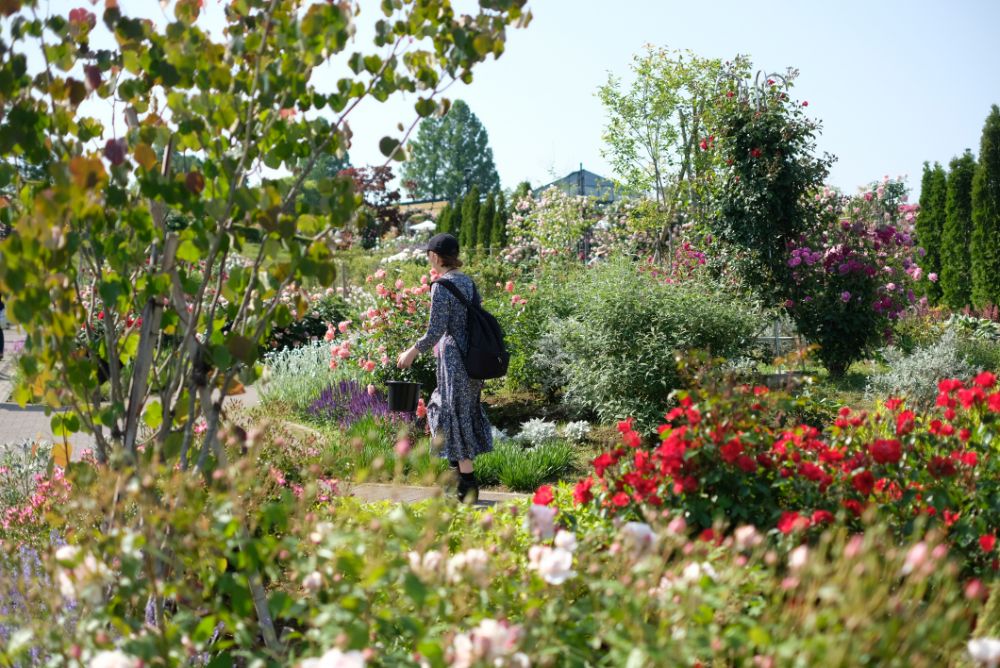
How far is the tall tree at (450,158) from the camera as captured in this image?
60.2 meters

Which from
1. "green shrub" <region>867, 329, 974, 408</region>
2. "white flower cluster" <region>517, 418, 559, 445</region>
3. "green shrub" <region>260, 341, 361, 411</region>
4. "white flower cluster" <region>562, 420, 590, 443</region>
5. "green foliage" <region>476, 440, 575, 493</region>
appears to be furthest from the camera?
"green shrub" <region>260, 341, 361, 411</region>

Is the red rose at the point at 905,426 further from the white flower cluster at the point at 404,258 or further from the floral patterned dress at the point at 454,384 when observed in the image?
the white flower cluster at the point at 404,258

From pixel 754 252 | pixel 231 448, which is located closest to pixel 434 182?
pixel 754 252

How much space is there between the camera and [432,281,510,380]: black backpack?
192 inches

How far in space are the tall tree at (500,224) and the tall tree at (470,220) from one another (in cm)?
149

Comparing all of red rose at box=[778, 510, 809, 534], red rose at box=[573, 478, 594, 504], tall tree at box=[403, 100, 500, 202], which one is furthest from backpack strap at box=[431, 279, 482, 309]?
tall tree at box=[403, 100, 500, 202]

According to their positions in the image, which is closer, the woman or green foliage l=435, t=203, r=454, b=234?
the woman

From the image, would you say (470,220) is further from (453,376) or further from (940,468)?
(940,468)

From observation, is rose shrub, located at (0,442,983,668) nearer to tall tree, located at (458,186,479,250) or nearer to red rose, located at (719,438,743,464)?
red rose, located at (719,438,743,464)

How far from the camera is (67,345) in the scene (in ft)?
6.70

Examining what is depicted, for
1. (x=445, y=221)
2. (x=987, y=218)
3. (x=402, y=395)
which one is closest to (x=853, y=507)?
(x=402, y=395)

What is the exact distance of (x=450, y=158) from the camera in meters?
60.7

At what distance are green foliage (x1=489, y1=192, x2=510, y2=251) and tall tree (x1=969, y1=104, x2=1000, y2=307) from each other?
13.3m

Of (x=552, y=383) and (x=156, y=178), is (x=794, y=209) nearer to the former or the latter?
(x=552, y=383)
